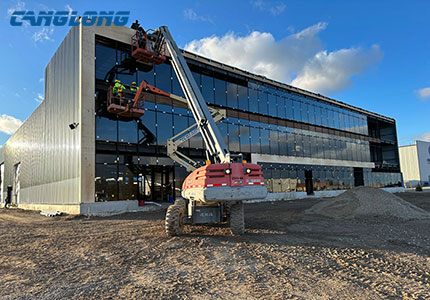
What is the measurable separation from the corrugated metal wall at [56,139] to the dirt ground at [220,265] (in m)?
10.4

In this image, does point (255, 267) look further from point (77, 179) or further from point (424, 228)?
point (77, 179)

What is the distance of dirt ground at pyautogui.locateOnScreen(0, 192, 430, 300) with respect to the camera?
4.87 meters

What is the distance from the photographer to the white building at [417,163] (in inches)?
2483

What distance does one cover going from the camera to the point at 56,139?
23.6m

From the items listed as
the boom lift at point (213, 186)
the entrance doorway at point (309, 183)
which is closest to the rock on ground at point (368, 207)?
the boom lift at point (213, 186)

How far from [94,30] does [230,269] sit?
1957 centimetres

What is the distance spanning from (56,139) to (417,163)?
71105 millimetres

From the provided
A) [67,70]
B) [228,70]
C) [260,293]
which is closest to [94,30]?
[67,70]

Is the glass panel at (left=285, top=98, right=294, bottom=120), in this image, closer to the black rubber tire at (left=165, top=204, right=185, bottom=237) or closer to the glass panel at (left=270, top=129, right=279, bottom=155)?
the glass panel at (left=270, top=129, right=279, bottom=155)

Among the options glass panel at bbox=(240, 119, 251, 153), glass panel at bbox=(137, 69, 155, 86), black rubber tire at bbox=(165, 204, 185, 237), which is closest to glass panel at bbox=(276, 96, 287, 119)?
glass panel at bbox=(240, 119, 251, 153)

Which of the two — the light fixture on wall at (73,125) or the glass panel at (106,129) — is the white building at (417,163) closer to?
the glass panel at (106,129)

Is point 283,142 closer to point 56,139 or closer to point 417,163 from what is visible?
point 56,139

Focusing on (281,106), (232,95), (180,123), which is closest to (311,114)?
(281,106)

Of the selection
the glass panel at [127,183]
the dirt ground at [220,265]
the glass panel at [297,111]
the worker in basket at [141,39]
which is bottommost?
the dirt ground at [220,265]
